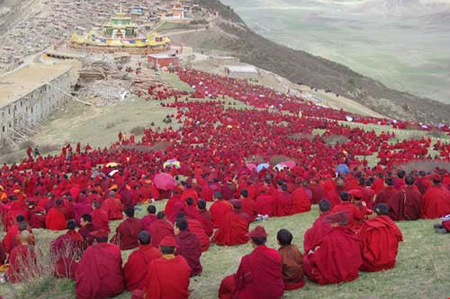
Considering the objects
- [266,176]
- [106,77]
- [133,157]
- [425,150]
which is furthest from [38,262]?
[106,77]

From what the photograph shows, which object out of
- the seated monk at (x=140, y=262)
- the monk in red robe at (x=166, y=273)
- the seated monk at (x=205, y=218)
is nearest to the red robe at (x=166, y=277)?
the monk in red robe at (x=166, y=273)

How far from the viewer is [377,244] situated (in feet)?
29.9

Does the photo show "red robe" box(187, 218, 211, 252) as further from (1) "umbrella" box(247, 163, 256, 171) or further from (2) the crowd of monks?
(1) "umbrella" box(247, 163, 256, 171)

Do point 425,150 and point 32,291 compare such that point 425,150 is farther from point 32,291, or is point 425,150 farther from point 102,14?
point 102,14

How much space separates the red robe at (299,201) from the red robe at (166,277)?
6435 millimetres

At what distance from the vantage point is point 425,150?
22953 mm

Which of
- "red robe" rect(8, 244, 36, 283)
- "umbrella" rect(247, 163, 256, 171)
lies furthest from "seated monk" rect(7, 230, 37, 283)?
"umbrella" rect(247, 163, 256, 171)

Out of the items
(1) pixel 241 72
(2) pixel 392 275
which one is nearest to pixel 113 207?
(2) pixel 392 275

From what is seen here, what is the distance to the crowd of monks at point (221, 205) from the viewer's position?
8820 millimetres

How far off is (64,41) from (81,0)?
67.5 ft

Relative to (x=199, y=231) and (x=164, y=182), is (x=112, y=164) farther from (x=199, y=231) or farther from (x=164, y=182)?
(x=199, y=231)

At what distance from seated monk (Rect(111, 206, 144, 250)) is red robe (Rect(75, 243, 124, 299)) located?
2368mm

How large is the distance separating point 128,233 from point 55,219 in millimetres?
2997

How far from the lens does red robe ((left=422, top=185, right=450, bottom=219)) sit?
12.4 m
